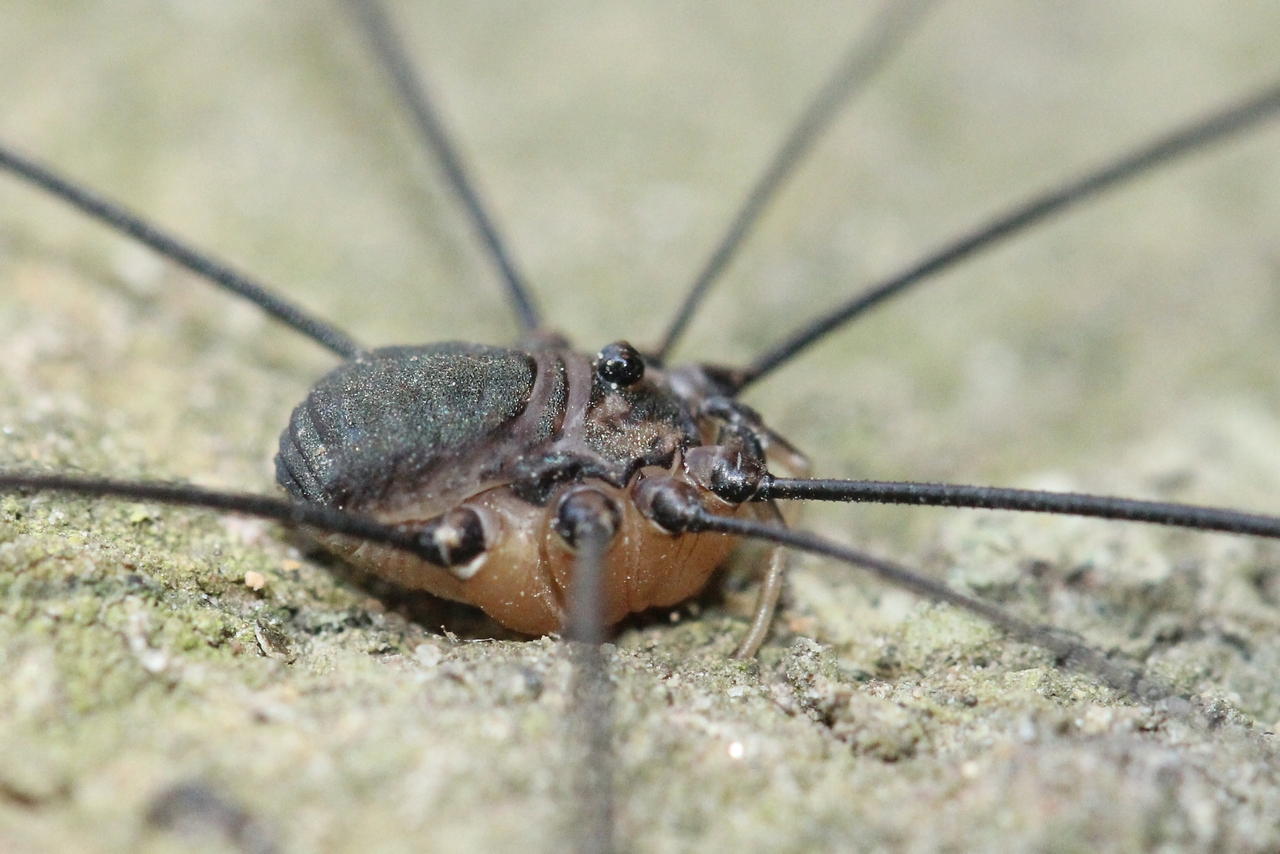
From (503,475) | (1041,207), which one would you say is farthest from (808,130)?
(503,475)

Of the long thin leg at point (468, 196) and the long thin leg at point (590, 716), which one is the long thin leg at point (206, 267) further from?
the long thin leg at point (590, 716)

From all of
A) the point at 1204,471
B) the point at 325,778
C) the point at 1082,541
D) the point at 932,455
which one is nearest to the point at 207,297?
the point at 325,778

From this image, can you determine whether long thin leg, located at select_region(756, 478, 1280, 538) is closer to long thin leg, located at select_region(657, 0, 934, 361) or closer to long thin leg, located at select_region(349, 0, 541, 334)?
long thin leg, located at select_region(657, 0, 934, 361)

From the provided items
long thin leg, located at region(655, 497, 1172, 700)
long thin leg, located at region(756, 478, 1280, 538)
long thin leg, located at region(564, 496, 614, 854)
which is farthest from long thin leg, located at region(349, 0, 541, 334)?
long thin leg, located at region(756, 478, 1280, 538)

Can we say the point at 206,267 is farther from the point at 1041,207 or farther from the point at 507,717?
the point at 1041,207

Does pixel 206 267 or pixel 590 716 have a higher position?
pixel 206 267
